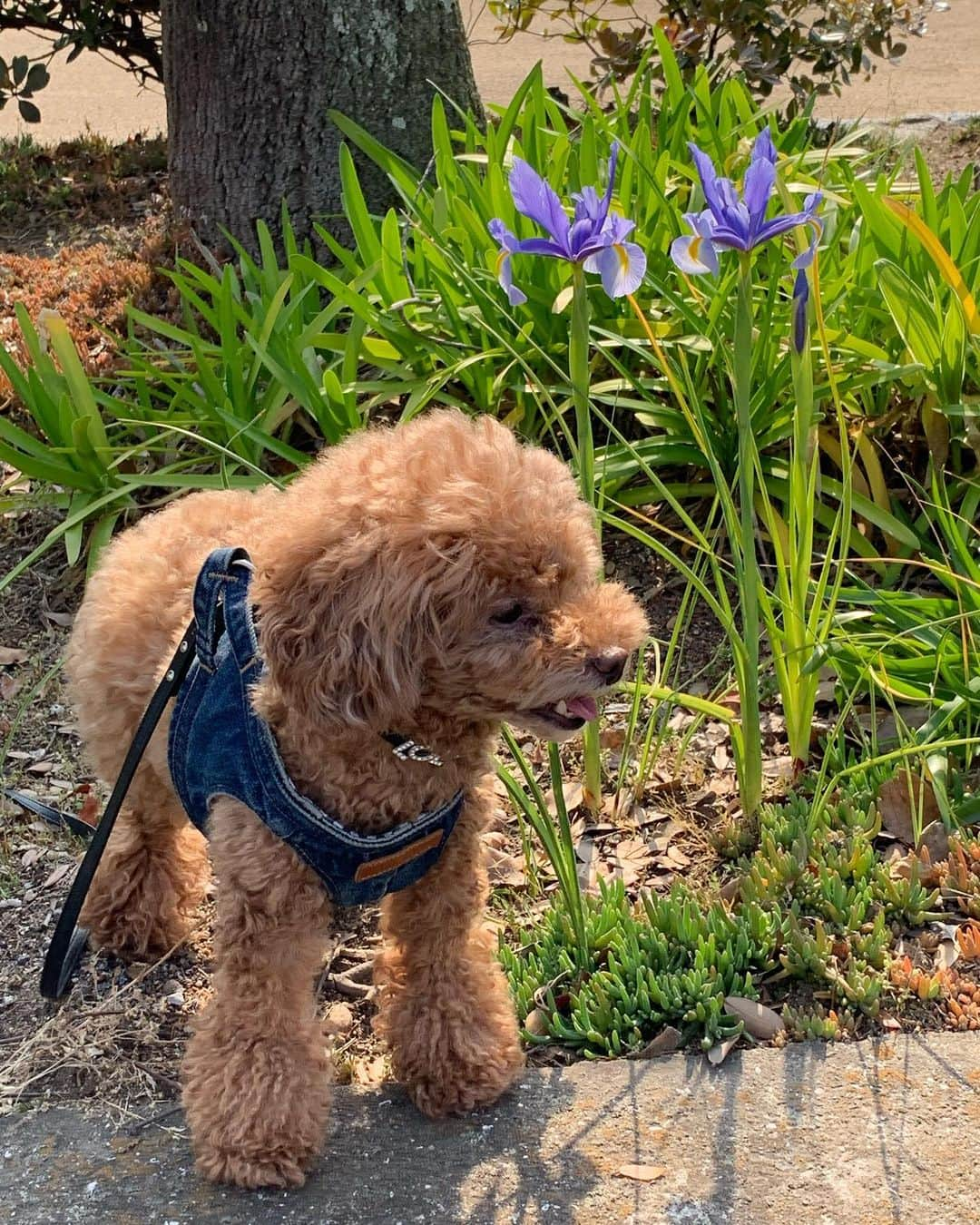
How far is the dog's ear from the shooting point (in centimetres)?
195

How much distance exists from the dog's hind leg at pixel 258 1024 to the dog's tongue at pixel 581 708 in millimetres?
545

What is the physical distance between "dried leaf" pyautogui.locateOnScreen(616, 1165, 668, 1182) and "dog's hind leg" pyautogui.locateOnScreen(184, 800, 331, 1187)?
0.54 m

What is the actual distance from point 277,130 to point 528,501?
329 cm

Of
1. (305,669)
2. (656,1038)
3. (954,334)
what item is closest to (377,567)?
(305,669)

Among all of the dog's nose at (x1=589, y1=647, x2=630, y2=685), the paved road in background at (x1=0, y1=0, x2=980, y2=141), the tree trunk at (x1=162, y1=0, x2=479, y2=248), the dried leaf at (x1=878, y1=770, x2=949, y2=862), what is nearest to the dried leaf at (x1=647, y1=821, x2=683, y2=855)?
the dried leaf at (x1=878, y1=770, x2=949, y2=862)

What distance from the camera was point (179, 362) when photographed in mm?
4113

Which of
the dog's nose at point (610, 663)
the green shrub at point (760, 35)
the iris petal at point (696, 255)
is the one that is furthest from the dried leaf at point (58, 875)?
the green shrub at point (760, 35)

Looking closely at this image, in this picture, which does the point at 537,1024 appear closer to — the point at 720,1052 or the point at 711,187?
the point at 720,1052

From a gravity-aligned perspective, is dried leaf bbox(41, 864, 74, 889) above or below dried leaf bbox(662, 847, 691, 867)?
below

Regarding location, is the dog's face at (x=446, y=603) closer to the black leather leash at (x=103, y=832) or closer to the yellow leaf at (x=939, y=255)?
the black leather leash at (x=103, y=832)

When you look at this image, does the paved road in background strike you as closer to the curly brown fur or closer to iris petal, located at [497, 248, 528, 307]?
iris petal, located at [497, 248, 528, 307]

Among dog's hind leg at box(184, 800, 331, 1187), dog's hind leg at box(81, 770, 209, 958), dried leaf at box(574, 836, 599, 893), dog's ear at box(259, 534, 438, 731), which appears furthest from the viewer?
dried leaf at box(574, 836, 599, 893)

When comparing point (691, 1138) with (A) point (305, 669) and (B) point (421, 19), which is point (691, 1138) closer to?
(A) point (305, 669)

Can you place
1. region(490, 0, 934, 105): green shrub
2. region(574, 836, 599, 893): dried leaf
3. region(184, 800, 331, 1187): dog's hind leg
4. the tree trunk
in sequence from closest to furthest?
region(184, 800, 331, 1187): dog's hind leg → region(574, 836, 599, 893): dried leaf → the tree trunk → region(490, 0, 934, 105): green shrub
